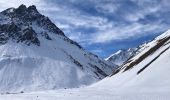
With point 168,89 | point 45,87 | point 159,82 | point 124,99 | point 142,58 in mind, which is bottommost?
point 124,99

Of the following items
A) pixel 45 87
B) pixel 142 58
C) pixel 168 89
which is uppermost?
pixel 45 87

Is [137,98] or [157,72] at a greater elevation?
[157,72]

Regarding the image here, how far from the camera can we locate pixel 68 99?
32.9 metres

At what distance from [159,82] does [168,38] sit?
24924 millimetres

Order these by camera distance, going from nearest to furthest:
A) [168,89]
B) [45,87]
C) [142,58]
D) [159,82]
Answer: [168,89], [159,82], [142,58], [45,87]

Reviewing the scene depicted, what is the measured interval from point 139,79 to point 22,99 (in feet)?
61.4

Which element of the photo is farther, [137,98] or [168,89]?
[168,89]

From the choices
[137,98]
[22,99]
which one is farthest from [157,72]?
[22,99]

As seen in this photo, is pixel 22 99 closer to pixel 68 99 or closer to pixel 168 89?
pixel 68 99

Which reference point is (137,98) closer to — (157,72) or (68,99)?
(68,99)

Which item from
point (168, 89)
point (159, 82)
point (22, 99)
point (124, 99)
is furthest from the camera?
point (159, 82)

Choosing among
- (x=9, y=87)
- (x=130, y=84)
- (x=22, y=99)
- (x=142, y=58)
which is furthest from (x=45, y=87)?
(x=22, y=99)

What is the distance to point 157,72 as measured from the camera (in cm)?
4700

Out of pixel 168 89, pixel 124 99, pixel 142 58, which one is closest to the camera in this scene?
pixel 124 99
